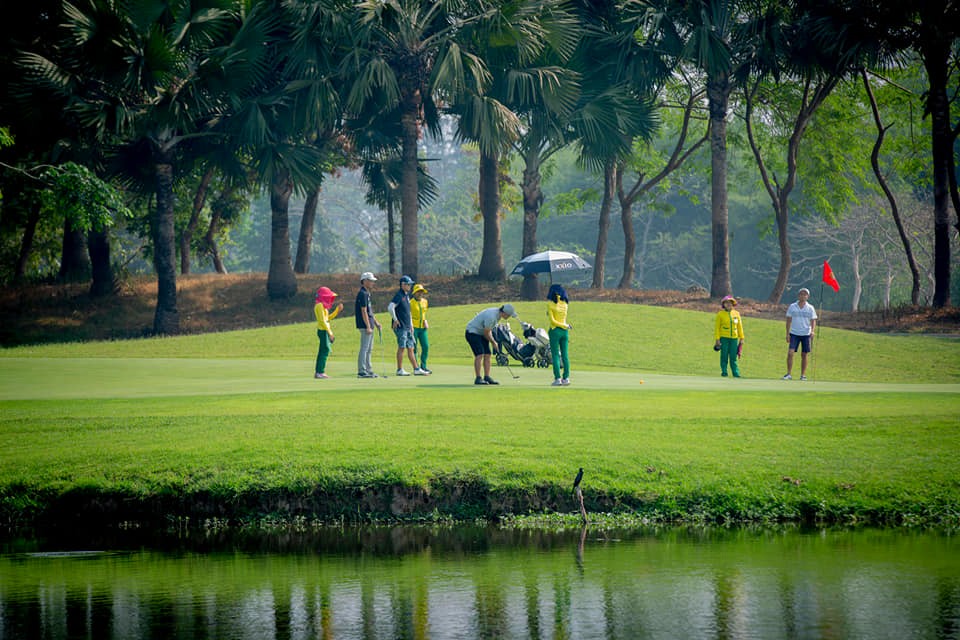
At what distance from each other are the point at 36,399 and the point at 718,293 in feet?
92.2

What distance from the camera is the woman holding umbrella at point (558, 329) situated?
20016 millimetres

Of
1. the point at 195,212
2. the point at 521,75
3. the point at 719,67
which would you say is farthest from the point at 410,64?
the point at 195,212

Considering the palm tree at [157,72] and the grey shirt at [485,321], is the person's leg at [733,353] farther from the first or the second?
the palm tree at [157,72]

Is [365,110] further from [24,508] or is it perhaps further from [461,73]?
[24,508]

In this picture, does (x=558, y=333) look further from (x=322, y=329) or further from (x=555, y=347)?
(x=322, y=329)

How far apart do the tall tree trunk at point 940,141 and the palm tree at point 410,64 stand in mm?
14693

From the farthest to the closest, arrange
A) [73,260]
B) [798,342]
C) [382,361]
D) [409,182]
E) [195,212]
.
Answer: [195,212], [73,260], [409,182], [382,361], [798,342]

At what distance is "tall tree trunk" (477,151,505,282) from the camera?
45.3 meters

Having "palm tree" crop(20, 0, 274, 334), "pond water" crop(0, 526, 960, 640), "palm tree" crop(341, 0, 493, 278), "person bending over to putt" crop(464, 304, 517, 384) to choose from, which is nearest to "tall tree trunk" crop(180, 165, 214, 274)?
"palm tree" crop(20, 0, 274, 334)

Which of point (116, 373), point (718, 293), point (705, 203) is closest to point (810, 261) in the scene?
point (705, 203)

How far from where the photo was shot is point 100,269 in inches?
1730

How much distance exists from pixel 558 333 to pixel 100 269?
92.9 feet

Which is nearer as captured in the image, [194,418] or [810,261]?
[194,418]

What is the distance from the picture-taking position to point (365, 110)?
1715 inches
